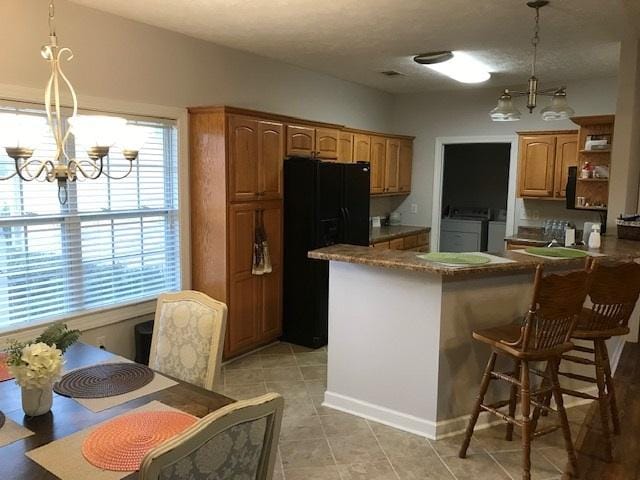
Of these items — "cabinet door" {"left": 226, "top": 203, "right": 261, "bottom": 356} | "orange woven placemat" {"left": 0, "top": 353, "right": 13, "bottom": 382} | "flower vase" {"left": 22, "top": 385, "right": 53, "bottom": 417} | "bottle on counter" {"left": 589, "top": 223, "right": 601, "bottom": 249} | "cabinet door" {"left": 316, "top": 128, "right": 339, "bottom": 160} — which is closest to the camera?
"flower vase" {"left": 22, "top": 385, "right": 53, "bottom": 417}

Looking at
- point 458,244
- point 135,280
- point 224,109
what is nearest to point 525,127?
point 458,244

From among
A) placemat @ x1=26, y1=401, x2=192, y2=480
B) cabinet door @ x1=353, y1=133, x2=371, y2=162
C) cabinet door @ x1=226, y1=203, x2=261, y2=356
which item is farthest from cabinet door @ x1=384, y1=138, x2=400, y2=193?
placemat @ x1=26, y1=401, x2=192, y2=480

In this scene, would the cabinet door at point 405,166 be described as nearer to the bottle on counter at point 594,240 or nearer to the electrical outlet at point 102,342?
the bottle on counter at point 594,240

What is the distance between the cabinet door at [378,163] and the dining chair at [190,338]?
4.01 meters

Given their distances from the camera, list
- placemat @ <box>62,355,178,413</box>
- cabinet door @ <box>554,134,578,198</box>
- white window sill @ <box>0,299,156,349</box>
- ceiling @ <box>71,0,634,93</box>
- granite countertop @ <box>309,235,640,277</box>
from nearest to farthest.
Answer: placemat @ <box>62,355,178,413</box> < granite countertop @ <box>309,235,640,277</box> < white window sill @ <box>0,299,156,349</box> < ceiling @ <box>71,0,634,93</box> < cabinet door @ <box>554,134,578,198</box>

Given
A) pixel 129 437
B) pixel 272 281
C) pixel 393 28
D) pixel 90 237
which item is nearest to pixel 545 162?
pixel 393 28

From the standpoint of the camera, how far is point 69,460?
4.91 feet

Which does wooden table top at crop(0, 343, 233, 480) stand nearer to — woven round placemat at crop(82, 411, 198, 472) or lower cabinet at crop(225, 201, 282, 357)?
woven round placemat at crop(82, 411, 198, 472)

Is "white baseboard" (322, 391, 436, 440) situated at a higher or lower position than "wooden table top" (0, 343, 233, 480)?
lower

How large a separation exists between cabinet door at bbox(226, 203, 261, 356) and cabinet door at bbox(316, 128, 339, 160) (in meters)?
1.10

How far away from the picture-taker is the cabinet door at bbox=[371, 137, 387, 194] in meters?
6.04

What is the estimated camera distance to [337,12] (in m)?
Answer: 3.37

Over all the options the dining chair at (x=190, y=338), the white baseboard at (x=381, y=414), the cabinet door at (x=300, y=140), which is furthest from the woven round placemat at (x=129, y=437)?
the cabinet door at (x=300, y=140)

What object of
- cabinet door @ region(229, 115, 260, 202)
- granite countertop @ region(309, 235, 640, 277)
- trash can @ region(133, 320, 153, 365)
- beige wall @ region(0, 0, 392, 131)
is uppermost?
beige wall @ region(0, 0, 392, 131)
